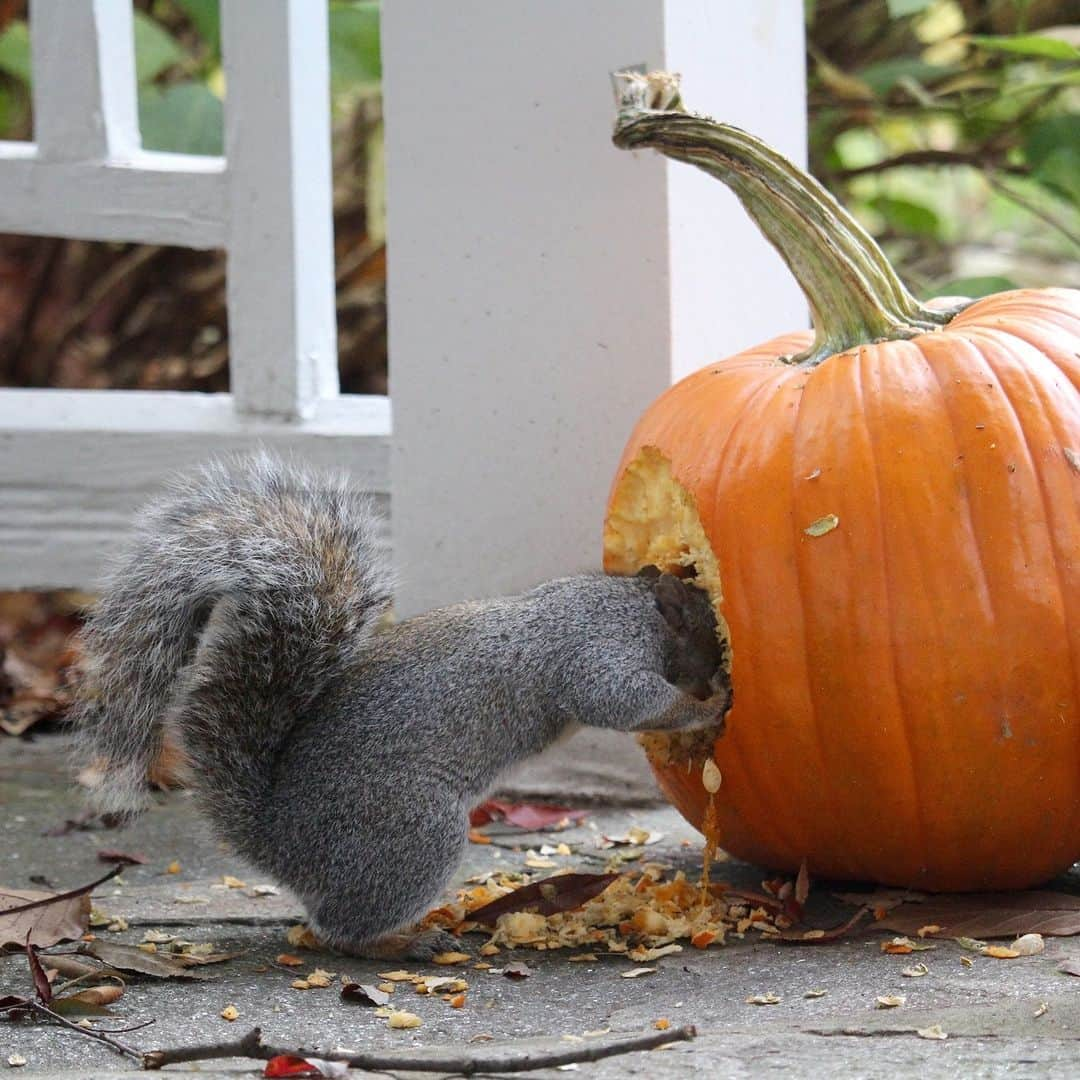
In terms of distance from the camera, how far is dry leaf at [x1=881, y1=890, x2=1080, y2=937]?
7.52 ft

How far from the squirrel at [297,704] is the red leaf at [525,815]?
60cm

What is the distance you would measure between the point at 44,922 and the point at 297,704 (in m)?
0.49

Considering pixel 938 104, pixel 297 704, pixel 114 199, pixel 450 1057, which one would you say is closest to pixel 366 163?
pixel 114 199

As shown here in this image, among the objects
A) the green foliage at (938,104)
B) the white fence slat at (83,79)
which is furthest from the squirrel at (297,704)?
the green foliage at (938,104)

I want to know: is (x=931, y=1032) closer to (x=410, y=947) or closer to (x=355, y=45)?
(x=410, y=947)

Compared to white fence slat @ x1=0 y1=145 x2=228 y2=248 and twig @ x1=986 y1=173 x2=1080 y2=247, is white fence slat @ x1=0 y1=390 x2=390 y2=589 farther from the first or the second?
→ twig @ x1=986 y1=173 x2=1080 y2=247

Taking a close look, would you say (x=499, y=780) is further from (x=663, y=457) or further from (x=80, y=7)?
(x=80, y=7)

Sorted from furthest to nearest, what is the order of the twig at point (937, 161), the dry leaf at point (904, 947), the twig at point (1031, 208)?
the twig at point (937, 161)
the twig at point (1031, 208)
the dry leaf at point (904, 947)

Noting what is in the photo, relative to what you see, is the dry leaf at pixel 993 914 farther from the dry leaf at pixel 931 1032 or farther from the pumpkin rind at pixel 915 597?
the dry leaf at pixel 931 1032

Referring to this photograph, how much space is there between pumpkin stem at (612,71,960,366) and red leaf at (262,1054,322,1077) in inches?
54.9

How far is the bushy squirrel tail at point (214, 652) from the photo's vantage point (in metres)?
2.37

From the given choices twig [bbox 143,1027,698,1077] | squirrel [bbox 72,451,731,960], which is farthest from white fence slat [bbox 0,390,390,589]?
twig [bbox 143,1027,698,1077]

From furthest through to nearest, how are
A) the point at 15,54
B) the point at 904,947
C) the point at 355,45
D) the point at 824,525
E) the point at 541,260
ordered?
the point at 15,54, the point at 355,45, the point at 541,260, the point at 824,525, the point at 904,947

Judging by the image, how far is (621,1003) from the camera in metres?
2.12
